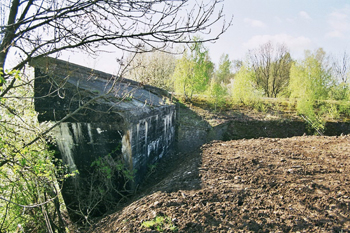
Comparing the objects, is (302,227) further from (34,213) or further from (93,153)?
(34,213)

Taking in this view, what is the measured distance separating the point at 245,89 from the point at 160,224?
1223 centimetres

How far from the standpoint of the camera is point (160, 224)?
2643 mm

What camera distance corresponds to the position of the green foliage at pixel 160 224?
2.54 meters

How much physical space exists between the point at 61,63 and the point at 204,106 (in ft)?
30.3

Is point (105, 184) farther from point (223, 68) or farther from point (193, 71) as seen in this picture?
point (223, 68)

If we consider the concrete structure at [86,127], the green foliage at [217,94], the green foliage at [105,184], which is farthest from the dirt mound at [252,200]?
the green foliage at [217,94]

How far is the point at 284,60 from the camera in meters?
22.1

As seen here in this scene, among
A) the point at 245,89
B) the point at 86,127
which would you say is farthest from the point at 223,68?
the point at 86,127

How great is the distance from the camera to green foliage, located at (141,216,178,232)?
2543 mm

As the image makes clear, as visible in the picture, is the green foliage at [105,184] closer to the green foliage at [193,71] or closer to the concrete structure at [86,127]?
the concrete structure at [86,127]

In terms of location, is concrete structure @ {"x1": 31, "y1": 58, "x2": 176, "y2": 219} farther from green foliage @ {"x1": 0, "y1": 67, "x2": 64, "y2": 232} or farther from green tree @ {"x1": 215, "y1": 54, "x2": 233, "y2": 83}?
green tree @ {"x1": 215, "y1": 54, "x2": 233, "y2": 83}

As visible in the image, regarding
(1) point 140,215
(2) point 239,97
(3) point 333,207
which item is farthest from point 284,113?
(1) point 140,215

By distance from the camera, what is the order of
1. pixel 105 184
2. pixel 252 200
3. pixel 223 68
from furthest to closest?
pixel 223 68
pixel 105 184
pixel 252 200

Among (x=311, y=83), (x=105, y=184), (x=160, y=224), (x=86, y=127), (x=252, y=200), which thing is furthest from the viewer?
(x=311, y=83)
